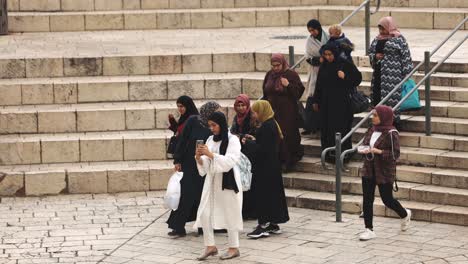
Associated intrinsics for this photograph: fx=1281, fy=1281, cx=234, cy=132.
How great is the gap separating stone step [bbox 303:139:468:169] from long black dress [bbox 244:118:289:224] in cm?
212

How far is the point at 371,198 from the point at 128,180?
4.07 m

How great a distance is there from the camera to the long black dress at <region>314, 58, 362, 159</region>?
51.6 feet

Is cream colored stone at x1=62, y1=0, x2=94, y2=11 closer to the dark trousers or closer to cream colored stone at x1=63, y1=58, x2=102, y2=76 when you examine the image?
cream colored stone at x1=63, y1=58, x2=102, y2=76

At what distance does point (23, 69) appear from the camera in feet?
61.7

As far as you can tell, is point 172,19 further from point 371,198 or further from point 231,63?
point 371,198

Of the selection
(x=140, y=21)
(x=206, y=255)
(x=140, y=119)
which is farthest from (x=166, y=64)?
(x=206, y=255)

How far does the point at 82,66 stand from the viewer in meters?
18.9

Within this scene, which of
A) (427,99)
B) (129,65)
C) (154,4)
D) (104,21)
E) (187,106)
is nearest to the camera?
(187,106)

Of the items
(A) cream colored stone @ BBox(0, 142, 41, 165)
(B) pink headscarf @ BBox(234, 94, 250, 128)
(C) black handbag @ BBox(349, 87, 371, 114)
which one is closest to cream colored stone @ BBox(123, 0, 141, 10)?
(A) cream colored stone @ BBox(0, 142, 41, 165)

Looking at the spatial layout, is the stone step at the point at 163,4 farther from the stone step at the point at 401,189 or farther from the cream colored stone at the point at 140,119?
the stone step at the point at 401,189

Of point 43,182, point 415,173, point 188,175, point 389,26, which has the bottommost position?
point 43,182

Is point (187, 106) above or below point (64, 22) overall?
below

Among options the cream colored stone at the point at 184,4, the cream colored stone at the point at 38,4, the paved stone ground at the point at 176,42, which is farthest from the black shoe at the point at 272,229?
the cream colored stone at the point at 38,4

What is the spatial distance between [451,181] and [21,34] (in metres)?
9.86
